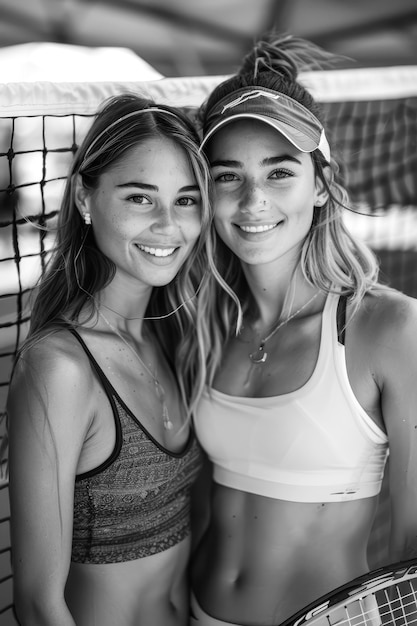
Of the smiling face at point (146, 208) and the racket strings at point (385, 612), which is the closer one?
the racket strings at point (385, 612)

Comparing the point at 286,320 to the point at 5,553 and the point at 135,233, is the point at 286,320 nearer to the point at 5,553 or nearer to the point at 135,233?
the point at 135,233

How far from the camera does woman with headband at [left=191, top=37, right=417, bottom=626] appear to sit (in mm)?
1699

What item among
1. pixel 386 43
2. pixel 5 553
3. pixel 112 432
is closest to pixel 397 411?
pixel 112 432

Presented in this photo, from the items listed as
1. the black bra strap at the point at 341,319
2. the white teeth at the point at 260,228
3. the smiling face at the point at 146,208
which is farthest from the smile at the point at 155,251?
the black bra strap at the point at 341,319

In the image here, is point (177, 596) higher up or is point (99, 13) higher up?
point (99, 13)

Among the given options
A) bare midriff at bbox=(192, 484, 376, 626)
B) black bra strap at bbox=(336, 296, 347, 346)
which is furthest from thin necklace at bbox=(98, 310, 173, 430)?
black bra strap at bbox=(336, 296, 347, 346)

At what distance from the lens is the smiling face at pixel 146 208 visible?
1.71m

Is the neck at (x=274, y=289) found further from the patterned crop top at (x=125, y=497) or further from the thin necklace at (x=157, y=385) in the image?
the patterned crop top at (x=125, y=497)

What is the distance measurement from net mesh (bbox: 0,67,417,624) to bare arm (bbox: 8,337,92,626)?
0.44 meters

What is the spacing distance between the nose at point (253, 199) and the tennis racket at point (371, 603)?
83cm

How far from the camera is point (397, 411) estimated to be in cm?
165

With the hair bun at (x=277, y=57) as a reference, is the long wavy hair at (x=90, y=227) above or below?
below

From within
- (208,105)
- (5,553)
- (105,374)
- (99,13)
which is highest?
(99,13)

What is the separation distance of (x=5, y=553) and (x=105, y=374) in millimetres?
745
